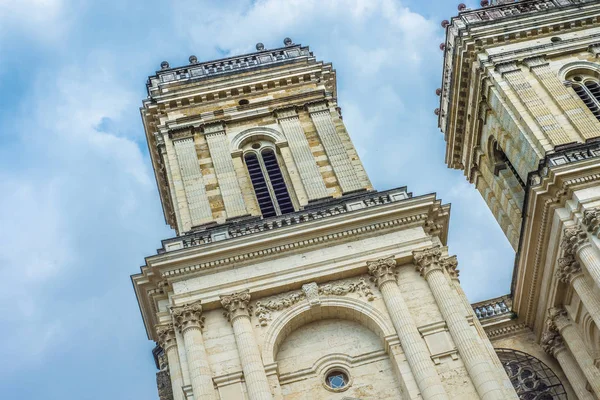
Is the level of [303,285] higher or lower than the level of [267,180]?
lower

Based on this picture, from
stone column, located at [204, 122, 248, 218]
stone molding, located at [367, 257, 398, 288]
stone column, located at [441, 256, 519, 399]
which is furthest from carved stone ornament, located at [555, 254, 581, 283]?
stone column, located at [204, 122, 248, 218]

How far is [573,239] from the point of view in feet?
87.4

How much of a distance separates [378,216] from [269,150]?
718cm

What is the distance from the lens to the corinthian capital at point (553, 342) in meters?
30.1

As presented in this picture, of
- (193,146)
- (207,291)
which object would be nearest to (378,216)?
(207,291)

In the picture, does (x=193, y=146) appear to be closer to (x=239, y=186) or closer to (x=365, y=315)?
(x=239, y=186)

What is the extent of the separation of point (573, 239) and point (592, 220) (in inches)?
38.5

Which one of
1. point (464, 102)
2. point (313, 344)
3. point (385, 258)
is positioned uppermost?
point (464, 102)

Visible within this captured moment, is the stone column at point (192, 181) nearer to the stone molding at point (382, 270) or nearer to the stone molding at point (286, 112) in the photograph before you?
the stone molding at point (286, 112)

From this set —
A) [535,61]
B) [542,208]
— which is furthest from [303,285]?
[535,61]

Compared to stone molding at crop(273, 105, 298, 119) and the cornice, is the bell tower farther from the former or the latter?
the cornice

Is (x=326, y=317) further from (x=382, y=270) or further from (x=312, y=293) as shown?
(x=382, y=270)

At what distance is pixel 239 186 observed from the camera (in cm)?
3111

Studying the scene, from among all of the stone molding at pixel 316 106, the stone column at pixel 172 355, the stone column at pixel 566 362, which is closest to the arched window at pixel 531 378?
the stone column at pixel 566 362
